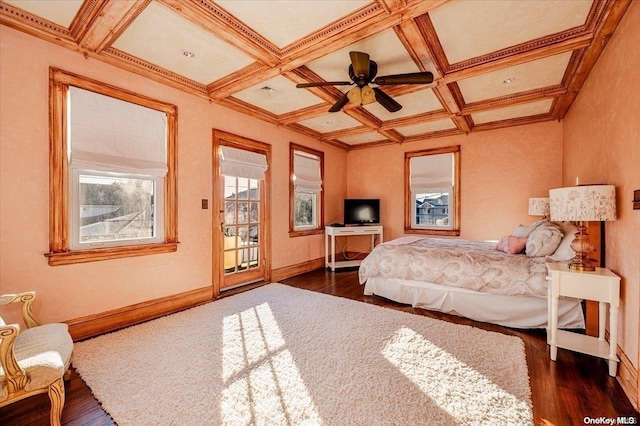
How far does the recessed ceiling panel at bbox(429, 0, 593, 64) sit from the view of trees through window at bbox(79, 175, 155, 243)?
331cm

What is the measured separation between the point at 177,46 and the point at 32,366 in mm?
2623

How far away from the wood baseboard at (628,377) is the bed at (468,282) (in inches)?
29.0

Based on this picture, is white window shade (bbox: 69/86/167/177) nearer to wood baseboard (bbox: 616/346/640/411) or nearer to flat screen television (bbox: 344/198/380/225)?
flat screen television (bbox: 344/198/380/225)

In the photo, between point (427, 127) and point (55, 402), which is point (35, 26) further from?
point (427, 127)

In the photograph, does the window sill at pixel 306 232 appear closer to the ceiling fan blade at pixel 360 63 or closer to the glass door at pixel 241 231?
the glass door at pixel 241 231

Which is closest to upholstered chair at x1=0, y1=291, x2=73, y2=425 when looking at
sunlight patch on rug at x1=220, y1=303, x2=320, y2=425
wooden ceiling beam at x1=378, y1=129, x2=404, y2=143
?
sunlight patch on rug at x1=220, y1=303, x2=320, y2=425

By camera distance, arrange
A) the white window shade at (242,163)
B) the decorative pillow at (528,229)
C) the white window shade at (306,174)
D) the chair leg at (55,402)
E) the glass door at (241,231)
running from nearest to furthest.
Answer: the chair leg at (55,402)
the decorative pillow at (528,229)
the white window shade at (242,163)
the glass door at (241,231)
the white window shade at (306,174)

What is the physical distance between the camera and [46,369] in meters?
1.43

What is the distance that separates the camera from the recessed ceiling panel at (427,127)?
4.69 meters

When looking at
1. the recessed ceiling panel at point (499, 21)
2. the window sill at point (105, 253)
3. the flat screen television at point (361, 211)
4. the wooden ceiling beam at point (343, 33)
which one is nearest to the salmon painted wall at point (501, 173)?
the flat screen television at point (361, 211)

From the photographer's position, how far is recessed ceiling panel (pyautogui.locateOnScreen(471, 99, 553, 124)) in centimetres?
394

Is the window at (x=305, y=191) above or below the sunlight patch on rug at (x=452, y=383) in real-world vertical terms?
above

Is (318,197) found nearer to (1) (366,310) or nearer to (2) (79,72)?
(1) (366,310)

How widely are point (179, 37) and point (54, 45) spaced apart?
1.09 meters
